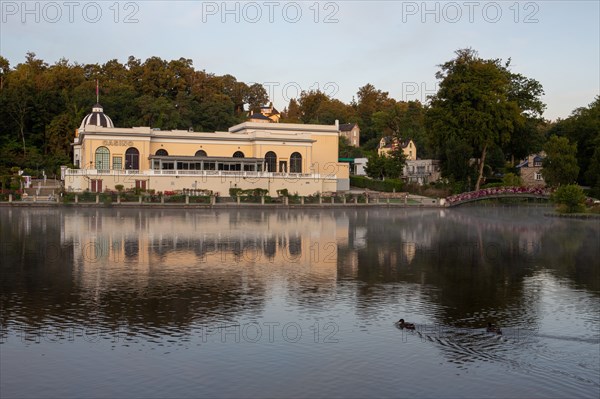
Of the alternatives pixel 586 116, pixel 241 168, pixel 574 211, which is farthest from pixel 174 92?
pixel 574 211

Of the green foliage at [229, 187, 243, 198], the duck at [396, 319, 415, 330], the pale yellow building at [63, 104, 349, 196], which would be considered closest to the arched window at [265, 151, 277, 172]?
the pale yellow building at [63, 104, 349, 196]

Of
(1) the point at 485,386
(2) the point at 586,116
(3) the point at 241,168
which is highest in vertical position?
(2) the point at 586,116

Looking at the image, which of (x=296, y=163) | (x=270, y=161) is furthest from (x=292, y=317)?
(x=296, y=163)

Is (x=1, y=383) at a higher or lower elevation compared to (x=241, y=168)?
lower

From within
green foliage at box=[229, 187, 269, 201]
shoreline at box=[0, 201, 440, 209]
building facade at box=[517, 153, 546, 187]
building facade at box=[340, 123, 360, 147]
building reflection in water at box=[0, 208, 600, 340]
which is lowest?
building reflection in water at box=[0, 208, 600, 340]

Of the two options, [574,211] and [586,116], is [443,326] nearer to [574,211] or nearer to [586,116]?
[574,211]

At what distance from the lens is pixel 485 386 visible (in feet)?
45.9

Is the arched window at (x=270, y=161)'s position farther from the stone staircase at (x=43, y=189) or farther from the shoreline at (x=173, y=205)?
the stone staircase at (x=43, y=189)

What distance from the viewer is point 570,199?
59844 millimetres

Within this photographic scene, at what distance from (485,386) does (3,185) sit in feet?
196

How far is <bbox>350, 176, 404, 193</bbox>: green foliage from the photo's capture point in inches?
3413

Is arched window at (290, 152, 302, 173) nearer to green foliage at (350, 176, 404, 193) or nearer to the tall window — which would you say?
green foliage at (350, 176, 404, 193)

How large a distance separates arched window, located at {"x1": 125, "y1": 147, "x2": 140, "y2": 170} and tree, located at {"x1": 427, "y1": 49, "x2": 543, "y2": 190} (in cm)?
3416

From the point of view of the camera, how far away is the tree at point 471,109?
7944cm
